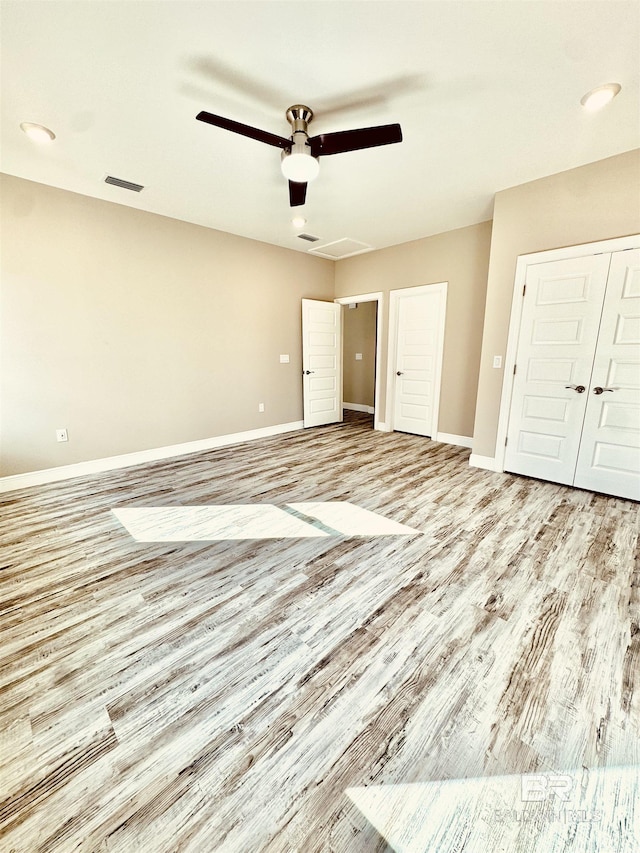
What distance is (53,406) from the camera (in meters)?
3.53

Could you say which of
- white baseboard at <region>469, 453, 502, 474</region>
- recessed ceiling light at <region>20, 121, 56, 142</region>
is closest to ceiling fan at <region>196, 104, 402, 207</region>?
recessed ceiling light at <region>20, 121, 56, 142</region>

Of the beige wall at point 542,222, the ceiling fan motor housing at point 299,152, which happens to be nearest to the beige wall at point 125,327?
the ceiling fan motor housing at point 299,152

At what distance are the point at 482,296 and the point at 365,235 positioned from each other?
1.77 m

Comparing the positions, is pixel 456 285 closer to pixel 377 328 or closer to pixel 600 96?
pixel 377 328

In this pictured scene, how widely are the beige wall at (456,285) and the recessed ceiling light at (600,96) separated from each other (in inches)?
79.6

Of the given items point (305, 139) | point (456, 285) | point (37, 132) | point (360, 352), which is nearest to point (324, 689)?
point (305, 139)

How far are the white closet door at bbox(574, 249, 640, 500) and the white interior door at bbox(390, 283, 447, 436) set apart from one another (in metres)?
2.05

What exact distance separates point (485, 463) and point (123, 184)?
4.72 meters

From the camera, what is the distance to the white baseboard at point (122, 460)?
3419 millimetres

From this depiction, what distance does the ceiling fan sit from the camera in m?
2.02

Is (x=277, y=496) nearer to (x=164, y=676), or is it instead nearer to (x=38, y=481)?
(x=164, y=676)

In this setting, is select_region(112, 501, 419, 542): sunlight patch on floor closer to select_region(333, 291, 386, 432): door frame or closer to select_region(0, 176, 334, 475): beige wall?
select_region(0, 176, 334, 475): beige wall

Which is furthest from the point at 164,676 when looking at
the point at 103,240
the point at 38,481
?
the point at 103,240

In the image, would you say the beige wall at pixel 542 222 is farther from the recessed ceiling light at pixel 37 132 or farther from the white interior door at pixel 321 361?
the recessed ceiling light at pixel 37 132
